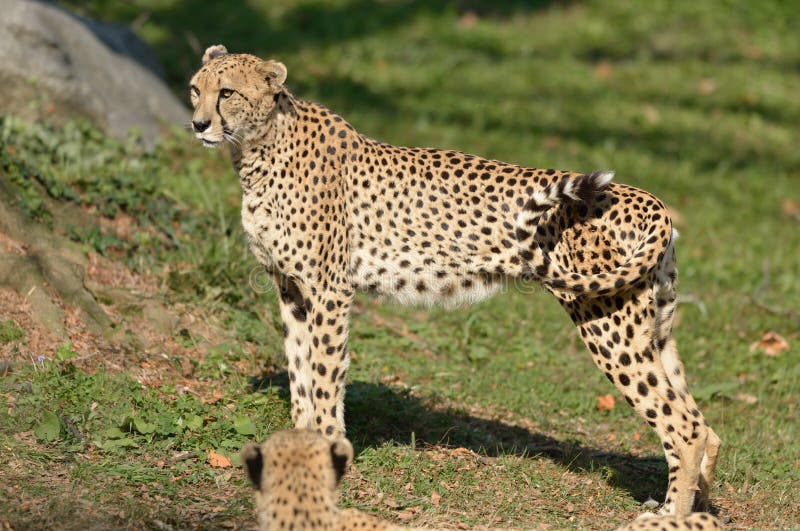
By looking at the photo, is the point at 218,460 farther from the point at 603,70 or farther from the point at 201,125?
the point at 603,70

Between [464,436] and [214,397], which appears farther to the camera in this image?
[464,436]

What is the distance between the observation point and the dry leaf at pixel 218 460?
6.11 meters

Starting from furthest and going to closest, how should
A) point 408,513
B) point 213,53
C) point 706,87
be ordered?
point 706,87 < point 213,53 < point 408,513

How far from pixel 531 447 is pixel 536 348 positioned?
192 centimetres

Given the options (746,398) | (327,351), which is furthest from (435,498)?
(746,398)

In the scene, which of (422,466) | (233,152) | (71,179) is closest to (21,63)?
(71,179)

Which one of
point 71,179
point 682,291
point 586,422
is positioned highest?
point 71,179

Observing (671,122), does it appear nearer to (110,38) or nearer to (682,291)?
(682,291)

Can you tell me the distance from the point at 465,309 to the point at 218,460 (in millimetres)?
3824

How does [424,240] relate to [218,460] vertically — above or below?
above

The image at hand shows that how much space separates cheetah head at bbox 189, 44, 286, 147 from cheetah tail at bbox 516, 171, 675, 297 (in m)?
1.68

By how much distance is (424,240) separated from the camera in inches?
250

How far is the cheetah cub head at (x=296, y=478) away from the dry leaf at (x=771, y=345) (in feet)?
19.3

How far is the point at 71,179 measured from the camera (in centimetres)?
867
